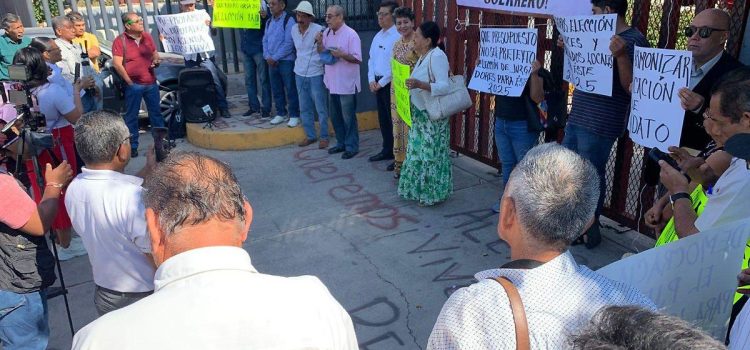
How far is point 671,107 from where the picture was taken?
3.35 metres

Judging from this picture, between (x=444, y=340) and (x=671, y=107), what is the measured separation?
8.51 feet

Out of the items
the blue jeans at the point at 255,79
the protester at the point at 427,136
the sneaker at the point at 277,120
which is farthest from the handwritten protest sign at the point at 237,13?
the protester at the point at 427,136

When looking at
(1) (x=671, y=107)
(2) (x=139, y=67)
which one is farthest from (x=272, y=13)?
(1) (x=671, y=107)

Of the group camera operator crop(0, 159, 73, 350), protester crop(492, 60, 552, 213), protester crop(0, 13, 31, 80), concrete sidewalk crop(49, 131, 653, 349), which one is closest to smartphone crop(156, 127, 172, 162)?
camera operator crop(0, 159, 73, 350)

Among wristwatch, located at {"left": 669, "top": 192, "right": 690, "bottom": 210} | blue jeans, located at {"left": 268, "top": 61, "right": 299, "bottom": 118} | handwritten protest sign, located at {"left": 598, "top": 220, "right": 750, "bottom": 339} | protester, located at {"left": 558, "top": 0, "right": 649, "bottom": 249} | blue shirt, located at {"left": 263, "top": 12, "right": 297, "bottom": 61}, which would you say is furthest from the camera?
blue jeans, located at {"left": 268, "top": 61, "right": 299, "bottom": 118}

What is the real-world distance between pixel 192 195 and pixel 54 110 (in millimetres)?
3621

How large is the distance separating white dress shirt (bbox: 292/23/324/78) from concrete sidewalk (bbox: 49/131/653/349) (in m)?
1.25

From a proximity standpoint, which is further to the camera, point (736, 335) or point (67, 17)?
point (67, 17)

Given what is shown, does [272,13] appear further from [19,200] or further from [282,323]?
[282,323]

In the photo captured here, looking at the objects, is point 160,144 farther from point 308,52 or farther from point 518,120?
point 308,52

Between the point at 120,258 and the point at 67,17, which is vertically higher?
the point at 67,17

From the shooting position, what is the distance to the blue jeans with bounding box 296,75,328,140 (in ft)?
22.9

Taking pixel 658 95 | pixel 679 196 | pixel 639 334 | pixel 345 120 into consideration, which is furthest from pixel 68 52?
pixel 639 334

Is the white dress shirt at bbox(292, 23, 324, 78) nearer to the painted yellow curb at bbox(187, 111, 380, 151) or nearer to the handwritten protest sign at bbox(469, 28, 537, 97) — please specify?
the painted yellow curb at bbox(187, 111, 380, 151)
